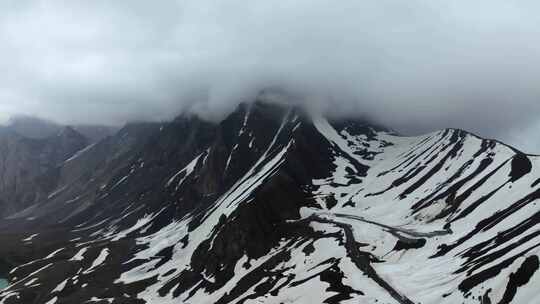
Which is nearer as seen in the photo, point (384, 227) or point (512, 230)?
point (512, 230)

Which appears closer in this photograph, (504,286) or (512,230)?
(504,286)

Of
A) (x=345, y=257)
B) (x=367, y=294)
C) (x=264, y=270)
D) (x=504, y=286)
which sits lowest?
(x=504, y=286)

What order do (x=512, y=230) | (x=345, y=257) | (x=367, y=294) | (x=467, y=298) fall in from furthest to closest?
(x=345, y=257) < (x=512, y=230) < (x=367, y=294) < (x=467, y=298)

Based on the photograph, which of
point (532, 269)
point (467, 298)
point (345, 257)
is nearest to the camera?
point (532, 269)

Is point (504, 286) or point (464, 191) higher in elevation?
point (464, 191)

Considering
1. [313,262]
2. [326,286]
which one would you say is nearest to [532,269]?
[326,286]

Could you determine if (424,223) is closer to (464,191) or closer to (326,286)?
(464,191)

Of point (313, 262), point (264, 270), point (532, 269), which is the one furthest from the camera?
point (264, 270)

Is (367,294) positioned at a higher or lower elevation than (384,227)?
lower

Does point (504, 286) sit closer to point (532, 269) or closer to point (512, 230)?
point (532, 269)

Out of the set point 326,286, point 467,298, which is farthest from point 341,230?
point 467,298
